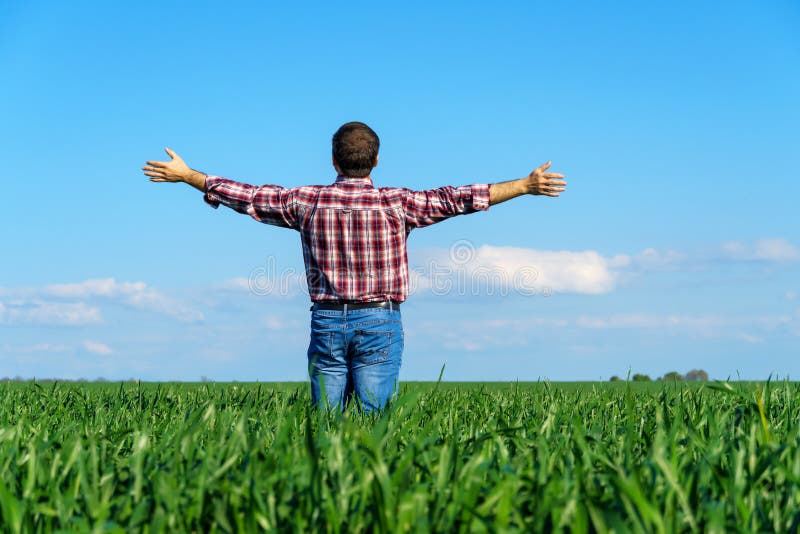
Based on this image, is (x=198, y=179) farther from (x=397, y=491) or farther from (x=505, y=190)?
(x=397, y=491)

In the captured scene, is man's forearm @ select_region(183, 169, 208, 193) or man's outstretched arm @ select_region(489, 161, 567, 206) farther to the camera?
man's forearm @ select_region(183, 169, 208, 193)

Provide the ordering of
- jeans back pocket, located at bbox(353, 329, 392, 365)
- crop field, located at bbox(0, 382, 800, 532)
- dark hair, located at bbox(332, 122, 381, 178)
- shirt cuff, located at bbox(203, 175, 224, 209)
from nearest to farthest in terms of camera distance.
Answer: crop field, located at bbox(0, 382, 800, 532), jeans back pocket, located at bbox(353, 329, 392, 365), dark hair, located at bbox(332, 122, 381, 178), shirt cuff, located at bbox(203, 175, 224, 209)

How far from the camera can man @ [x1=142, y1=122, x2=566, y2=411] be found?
17.4 feet

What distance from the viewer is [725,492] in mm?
2262

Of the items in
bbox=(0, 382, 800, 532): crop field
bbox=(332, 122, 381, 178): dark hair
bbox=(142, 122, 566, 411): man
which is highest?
bbox=(332, 122, 381, 178): dark hair

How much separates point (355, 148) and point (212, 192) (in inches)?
43.6

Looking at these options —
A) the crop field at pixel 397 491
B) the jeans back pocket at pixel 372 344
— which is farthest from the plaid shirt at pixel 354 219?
the crop field at pixel 397 491

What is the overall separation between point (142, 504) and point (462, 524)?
2.72 feet

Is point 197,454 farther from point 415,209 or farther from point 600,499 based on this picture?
point 415,209

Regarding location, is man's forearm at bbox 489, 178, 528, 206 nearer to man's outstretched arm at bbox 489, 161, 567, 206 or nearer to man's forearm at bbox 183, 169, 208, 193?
man's outstretched arm at bbox 489, 161, 567, 206

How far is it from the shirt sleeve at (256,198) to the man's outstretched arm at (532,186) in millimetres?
1466

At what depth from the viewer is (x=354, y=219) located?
5352 mm

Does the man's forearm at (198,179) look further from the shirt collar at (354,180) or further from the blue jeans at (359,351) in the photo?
the blue jeans at (359,351)

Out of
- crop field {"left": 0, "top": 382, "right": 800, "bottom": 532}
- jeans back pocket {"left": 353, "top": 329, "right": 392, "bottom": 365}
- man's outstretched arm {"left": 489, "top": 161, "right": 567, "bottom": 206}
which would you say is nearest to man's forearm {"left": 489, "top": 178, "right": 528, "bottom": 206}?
man's outstretched arm {"left": 489, "top": 161, "right": 567, "bottom": 206}
